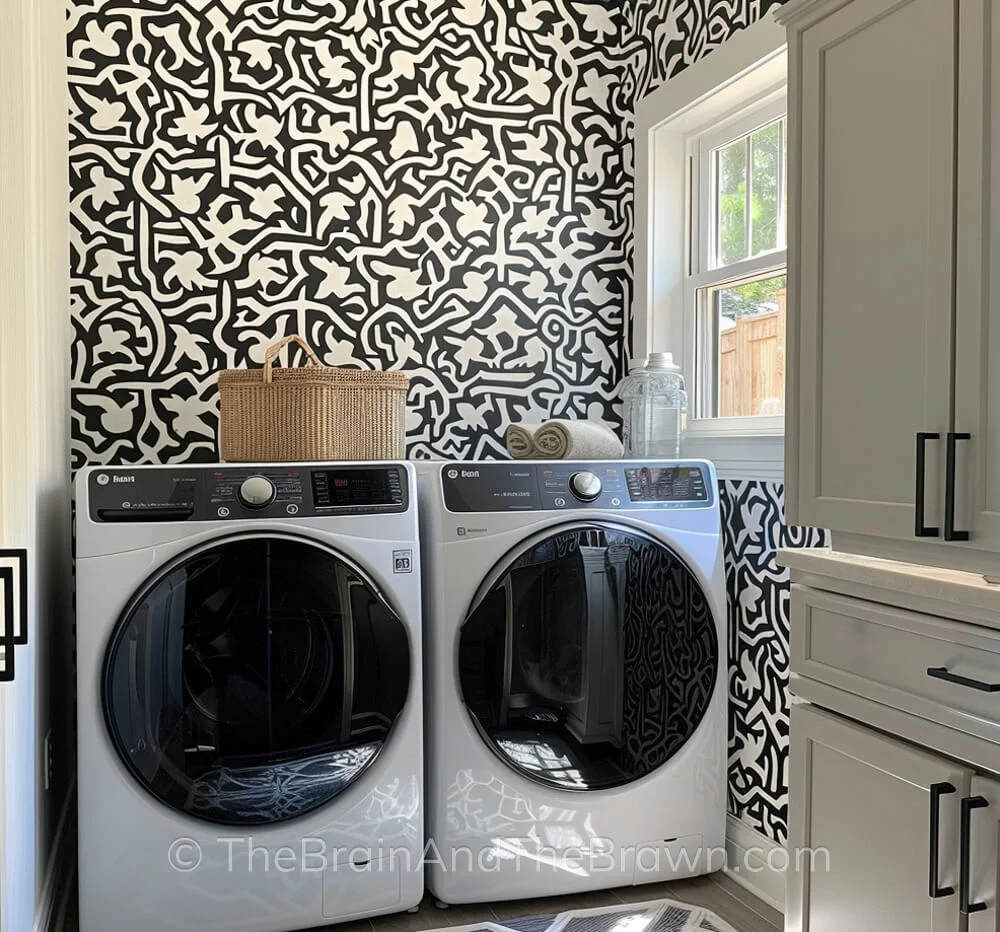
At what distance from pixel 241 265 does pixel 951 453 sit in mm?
2005

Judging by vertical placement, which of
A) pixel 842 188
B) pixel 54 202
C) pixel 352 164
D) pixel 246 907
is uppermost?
pixel 352 164

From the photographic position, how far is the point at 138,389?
263cm

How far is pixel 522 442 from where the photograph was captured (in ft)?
8.29

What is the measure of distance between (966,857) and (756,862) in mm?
1265

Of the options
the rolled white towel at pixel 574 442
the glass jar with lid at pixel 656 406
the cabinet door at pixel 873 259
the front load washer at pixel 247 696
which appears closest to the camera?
the cabinet door at pixel 873 259

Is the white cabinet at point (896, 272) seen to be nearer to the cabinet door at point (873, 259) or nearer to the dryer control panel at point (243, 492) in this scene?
the cabinet door at point (873, 259)

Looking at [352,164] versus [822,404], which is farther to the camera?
[352,164]

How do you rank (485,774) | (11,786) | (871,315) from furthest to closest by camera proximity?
(485,774)
(11,786)
(871,315)

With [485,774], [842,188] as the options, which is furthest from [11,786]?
[842,188]

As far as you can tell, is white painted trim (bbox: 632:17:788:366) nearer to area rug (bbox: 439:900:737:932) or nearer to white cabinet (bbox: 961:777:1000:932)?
area rug (bbox: 439:900:737:932)

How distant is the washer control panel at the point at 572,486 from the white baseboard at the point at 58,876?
1.17 metres

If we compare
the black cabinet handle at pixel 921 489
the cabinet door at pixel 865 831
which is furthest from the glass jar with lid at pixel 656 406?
the black cabinet handle at pixel 921 489

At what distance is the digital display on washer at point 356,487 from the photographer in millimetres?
2160

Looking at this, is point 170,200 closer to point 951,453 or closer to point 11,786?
point 11,786
